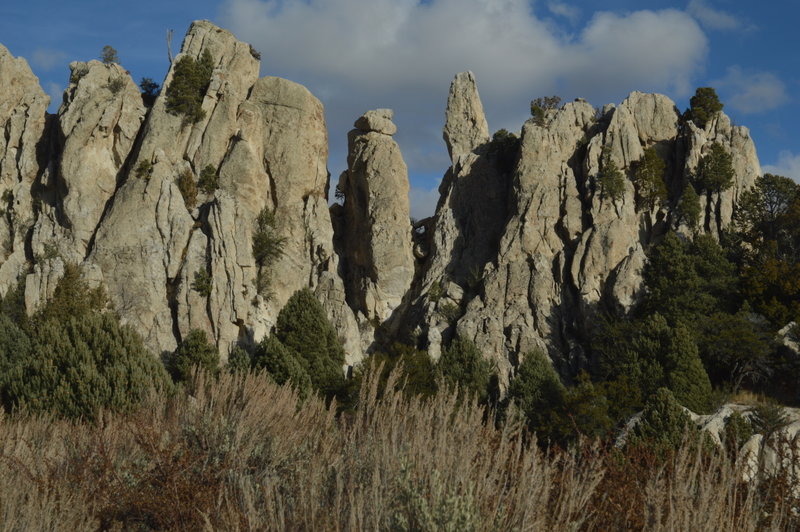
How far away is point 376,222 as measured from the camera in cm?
5856

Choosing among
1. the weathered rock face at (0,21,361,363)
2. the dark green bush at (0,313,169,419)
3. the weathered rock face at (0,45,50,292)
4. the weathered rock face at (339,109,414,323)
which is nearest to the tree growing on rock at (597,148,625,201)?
the weathered rock face at (339,109,414,323)

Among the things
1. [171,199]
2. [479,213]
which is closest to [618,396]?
[479,213]

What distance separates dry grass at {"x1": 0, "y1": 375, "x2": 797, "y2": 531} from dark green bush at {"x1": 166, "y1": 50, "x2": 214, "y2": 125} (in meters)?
46.2

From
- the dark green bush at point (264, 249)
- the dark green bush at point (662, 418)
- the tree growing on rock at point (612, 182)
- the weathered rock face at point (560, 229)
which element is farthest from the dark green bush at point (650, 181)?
the dark green bush at point (264, 249)

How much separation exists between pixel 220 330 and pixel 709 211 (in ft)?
119

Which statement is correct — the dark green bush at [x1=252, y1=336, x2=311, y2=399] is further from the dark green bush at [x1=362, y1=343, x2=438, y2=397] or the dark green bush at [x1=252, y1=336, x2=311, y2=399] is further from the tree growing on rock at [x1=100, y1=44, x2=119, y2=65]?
the tree growing on rock at [x1=100, y1=44, x2=119, y2=65]

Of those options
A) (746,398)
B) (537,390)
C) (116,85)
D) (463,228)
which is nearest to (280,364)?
(537,390)

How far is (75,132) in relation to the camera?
174 feet

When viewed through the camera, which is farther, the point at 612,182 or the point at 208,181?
the point at 208,181

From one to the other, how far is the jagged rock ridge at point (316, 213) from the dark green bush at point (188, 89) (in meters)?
0.68

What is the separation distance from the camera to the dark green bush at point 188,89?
56.0 metres

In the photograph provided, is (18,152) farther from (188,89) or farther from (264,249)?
(264,249)

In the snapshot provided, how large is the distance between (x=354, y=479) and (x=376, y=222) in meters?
51.5

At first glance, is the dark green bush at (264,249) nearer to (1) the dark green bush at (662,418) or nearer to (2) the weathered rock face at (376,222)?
(2) the weathered rock face at (376,222)
